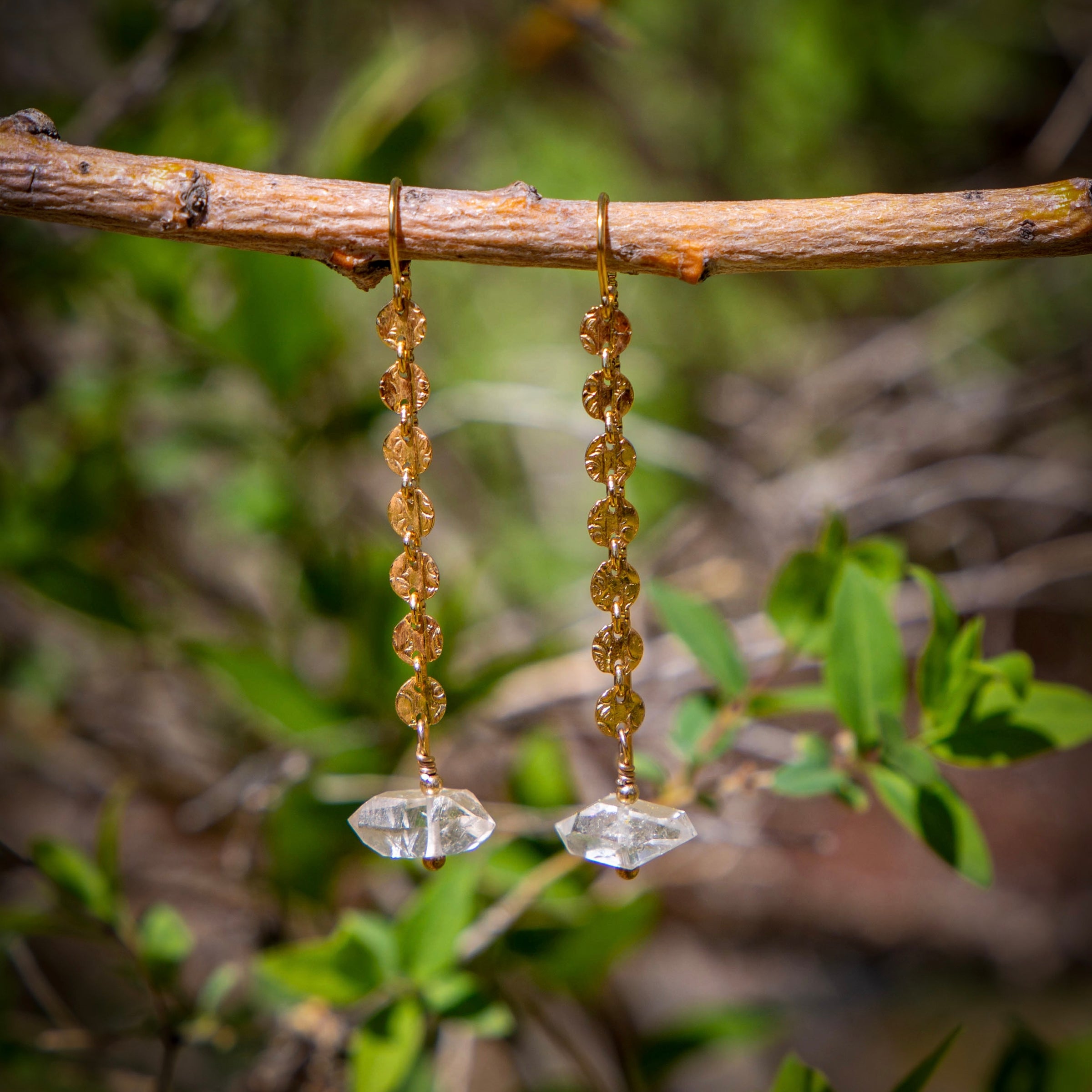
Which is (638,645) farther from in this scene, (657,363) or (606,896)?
(657,363)

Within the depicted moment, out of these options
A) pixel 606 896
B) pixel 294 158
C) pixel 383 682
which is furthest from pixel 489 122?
pixel 606 896

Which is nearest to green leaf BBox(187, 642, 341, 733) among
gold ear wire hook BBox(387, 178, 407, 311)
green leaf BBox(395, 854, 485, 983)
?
green leaf BBox(395, 854, 485, 983)

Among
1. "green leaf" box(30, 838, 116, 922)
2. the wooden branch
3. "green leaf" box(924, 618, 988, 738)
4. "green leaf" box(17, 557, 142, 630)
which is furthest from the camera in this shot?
"green leaf" box(17, 557, 142, 630)

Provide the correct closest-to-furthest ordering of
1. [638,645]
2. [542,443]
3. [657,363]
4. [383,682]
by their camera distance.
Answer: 1. [638,645]
2. [383,682]
3. [657,363]
4. [542,443]

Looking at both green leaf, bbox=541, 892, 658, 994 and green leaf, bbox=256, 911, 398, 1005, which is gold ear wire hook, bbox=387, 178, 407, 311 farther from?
green leaf, bbox=541, 892, 658, 994

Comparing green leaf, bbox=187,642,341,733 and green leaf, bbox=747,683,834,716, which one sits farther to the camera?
green leaf, bbox=187,642,341,733

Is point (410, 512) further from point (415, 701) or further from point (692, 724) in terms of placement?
point (692, 724)

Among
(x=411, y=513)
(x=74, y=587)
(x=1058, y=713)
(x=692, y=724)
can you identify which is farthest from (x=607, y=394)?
(x=74, y=587)
